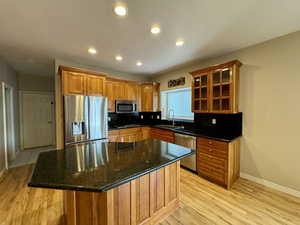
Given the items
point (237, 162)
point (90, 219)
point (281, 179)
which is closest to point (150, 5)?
point (90, 219)

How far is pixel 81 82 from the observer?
327 centimetres

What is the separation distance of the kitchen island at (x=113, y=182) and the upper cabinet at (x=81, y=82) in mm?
1693

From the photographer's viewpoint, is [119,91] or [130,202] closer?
[130,202]

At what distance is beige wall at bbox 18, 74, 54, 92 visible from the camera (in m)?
5.04

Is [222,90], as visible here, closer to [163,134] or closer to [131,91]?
[163,134]

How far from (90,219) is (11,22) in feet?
8.83

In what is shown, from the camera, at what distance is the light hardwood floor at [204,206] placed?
1880mm

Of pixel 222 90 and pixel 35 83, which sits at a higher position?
pixel 35 83

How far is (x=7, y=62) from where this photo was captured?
374 cm

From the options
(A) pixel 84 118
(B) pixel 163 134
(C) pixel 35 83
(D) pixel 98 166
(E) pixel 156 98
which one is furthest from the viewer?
(C) pixel 35 83

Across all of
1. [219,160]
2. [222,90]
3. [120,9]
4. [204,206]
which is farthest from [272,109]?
[120,9]

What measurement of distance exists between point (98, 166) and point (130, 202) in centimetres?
50

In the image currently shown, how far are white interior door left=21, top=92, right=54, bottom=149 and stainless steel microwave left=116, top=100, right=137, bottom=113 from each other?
320cm

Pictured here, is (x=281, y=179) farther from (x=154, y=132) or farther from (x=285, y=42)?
(x=154, y=132)
